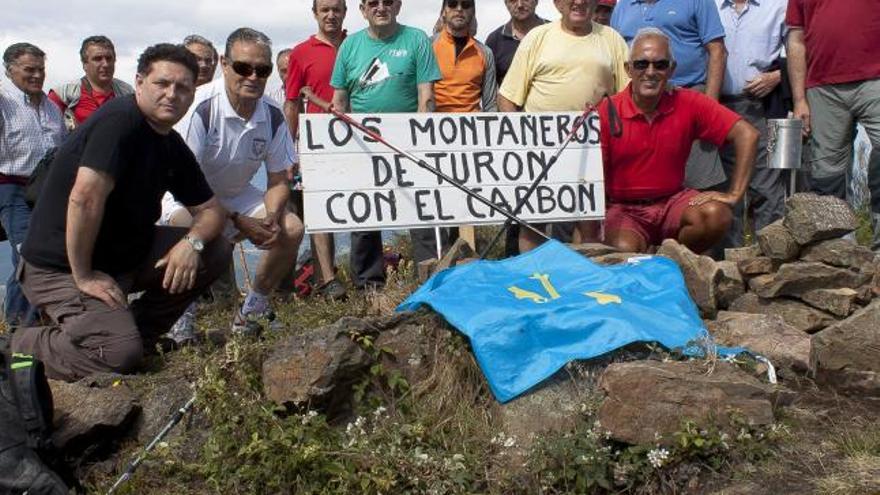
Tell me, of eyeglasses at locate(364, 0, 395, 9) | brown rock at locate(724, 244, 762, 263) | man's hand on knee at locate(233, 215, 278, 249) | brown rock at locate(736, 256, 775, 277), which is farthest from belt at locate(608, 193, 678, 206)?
man's hand on knee at locate(233, 215, 278, 249)

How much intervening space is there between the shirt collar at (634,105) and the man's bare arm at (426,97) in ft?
4.81

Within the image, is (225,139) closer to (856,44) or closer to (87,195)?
(87,195)

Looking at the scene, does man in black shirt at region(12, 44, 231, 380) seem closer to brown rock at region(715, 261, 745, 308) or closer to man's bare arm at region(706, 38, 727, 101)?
brown rock at region(715, 261, 745, 308)

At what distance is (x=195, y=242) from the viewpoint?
19.8 feet

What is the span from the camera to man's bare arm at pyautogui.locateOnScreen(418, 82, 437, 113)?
7.59 m

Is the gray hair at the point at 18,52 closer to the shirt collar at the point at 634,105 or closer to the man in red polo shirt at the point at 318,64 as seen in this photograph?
the man in red polo shirt at the point at 318,64

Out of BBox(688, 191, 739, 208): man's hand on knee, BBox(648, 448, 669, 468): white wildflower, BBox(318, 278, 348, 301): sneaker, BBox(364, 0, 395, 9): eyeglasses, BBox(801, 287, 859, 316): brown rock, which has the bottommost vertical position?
BBox(318, 278, 348, 301): sneaker

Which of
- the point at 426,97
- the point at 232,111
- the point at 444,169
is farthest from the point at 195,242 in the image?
the point at 426,97

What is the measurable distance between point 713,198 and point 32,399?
14.5ft

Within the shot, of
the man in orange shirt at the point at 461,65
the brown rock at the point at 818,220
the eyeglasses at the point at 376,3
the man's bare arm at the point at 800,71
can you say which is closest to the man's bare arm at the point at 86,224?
the eyeglasses at the point at 376,3

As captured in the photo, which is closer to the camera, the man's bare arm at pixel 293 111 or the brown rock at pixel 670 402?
the brown rock at pixel 670 402

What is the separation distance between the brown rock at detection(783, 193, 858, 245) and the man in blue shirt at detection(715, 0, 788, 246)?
6.43ft

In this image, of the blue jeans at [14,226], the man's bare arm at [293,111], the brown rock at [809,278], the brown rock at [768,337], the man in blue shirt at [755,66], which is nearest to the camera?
the brown rock at [768,337]

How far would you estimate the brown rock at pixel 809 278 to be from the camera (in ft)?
18.9
